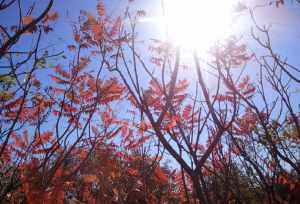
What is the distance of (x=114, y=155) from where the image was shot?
9.95m

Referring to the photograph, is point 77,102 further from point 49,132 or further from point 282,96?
point 282,96

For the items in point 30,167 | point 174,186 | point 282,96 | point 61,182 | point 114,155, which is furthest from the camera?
point 174,186

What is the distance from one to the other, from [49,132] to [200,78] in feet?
19.7

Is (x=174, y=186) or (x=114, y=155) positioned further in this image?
(x=174, y=186)

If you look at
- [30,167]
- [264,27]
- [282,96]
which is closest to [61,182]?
[30,167]

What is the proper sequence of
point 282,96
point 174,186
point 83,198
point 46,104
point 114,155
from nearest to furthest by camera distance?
1. point 282,96
2. point 46,104
3. point 114,155
4. point 83,198
5. point 174,186

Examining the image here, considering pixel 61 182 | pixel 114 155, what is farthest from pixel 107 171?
pixel 61 182

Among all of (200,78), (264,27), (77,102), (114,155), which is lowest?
(200,78)

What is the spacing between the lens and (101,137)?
8.20 m

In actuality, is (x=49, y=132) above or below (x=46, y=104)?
below

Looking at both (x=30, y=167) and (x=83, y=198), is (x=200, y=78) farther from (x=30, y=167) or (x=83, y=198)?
(x=83, y=198)

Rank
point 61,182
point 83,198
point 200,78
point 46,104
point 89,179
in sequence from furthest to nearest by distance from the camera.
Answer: point 83,198 → point 89,179 → point 46,104 → point 61,182 → point 200,78

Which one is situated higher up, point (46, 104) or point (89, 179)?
point (46, 104)

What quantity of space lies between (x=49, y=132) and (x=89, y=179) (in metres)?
3.27
